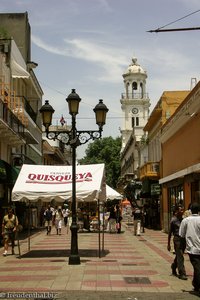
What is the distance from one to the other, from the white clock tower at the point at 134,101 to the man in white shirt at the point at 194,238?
88892 mm

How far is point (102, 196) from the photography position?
57.0 feet

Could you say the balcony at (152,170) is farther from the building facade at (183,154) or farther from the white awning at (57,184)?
the white awning at (57,184)

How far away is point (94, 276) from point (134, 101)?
8844cm

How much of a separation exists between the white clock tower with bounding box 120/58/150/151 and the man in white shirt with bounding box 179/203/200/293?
8889 cm

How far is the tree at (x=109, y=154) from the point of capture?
103m

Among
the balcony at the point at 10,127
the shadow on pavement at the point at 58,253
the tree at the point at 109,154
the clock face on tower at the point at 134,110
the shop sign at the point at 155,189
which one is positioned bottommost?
the shadow on pavement at the point at 58,253

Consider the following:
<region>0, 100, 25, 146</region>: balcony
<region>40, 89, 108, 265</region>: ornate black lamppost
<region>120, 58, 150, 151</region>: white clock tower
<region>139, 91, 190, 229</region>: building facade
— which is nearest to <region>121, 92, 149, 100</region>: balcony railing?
<region>120, 58, 150, 151</region>: white clock tower

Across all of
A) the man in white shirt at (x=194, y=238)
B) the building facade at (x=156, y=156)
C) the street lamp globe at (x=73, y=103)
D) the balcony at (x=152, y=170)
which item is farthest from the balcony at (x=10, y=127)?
the man in white shirt at (x=194, y=238)

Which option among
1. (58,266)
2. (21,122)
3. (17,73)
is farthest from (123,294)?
(17,73)

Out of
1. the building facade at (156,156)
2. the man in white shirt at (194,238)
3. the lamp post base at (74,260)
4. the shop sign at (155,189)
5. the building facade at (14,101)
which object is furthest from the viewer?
the shop sign at (155,189)

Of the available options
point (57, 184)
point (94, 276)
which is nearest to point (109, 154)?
point (57, 184)

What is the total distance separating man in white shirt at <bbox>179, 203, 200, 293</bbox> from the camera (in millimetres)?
9930

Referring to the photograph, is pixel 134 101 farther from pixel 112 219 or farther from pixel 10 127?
pixel 10 127

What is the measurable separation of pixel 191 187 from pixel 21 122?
958 centimetres
